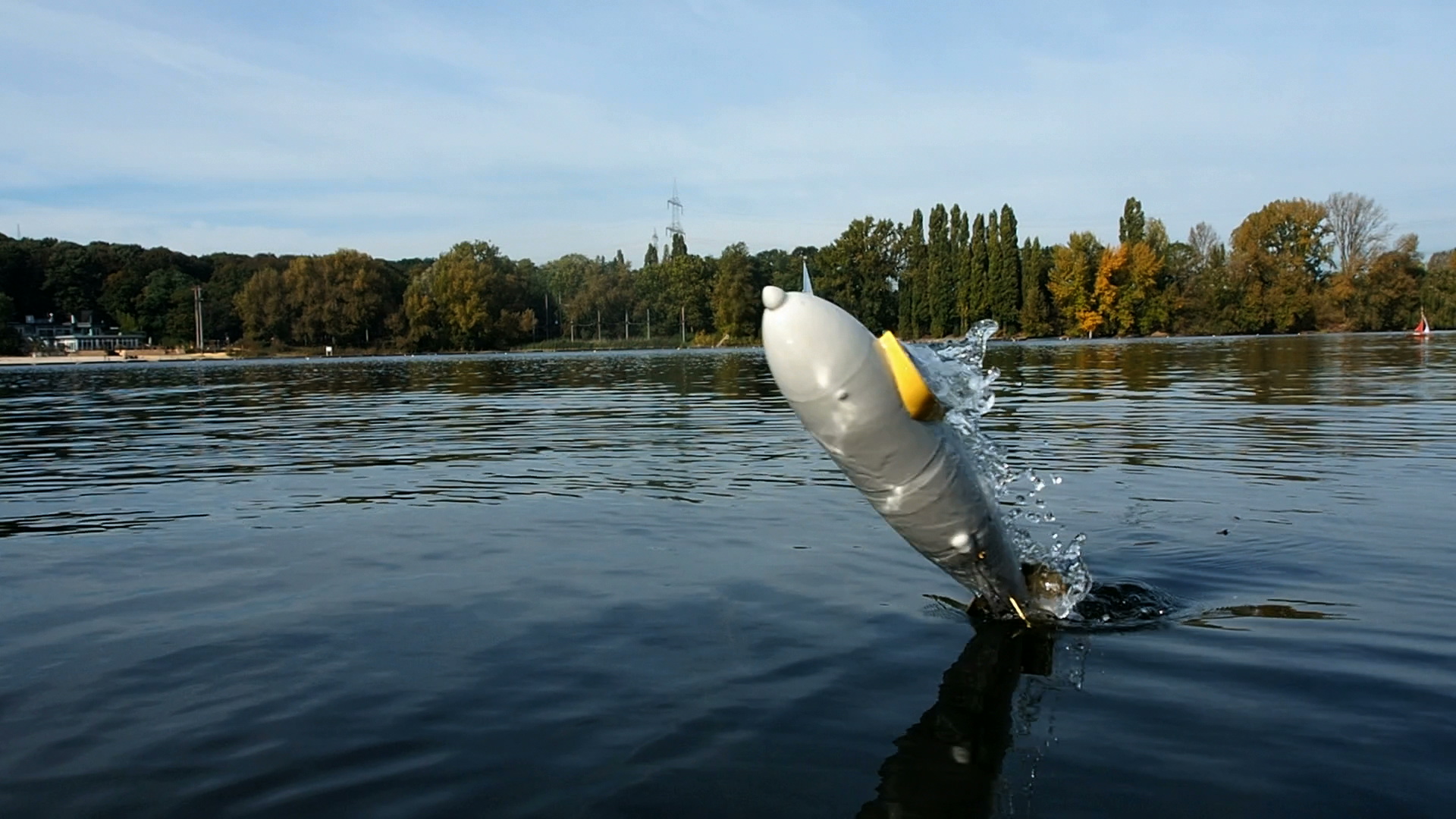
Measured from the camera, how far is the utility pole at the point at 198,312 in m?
141

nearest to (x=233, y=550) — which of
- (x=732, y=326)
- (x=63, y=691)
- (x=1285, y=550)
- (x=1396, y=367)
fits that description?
(x=63, y=691)

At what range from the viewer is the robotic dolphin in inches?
234

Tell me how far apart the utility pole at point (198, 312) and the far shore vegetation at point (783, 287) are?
2.39ft

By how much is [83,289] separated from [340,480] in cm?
16608

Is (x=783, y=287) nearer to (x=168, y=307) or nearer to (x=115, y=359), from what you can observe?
(x=115, y=359)

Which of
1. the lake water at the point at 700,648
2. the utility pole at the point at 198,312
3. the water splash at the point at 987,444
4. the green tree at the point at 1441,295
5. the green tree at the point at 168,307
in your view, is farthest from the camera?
→ the green tree at the point at 168,307

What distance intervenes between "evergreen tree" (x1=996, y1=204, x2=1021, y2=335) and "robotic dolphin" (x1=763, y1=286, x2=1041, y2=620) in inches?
4484

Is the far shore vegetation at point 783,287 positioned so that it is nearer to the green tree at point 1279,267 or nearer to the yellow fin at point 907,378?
the green tree at point 1279,267

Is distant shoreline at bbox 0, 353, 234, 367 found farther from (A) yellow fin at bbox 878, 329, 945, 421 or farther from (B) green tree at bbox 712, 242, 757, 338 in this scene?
(A) yellow fin at bbox 878, 329, 945, 421

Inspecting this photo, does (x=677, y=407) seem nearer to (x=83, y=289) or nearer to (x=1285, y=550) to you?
(x=1285, y=550)

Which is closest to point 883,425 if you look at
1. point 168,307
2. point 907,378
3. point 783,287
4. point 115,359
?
point 907,378

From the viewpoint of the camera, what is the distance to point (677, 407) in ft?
100

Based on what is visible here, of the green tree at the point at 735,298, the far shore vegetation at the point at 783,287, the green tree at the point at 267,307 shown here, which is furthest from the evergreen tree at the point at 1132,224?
the green tree at the point at 267,307

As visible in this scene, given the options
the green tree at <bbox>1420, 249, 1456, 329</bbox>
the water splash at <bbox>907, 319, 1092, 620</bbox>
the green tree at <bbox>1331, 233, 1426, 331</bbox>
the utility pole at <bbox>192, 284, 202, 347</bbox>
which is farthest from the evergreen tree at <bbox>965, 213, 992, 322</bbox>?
the water splash at <bbox>907, 319, 1092, 620</bbox>
